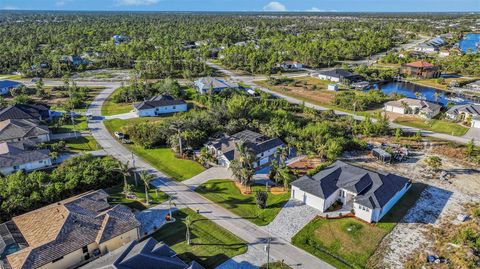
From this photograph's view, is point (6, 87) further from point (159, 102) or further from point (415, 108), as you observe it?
point (415, 108)

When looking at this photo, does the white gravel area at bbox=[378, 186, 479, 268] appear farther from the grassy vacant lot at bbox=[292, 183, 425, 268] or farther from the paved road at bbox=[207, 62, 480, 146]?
the paved road at bbox=[207, 62, 480, 146]

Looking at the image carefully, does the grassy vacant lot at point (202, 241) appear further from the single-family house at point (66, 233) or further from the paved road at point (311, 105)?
the paved road at point (311, 105)

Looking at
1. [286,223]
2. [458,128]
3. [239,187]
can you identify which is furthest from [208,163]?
[458,128]

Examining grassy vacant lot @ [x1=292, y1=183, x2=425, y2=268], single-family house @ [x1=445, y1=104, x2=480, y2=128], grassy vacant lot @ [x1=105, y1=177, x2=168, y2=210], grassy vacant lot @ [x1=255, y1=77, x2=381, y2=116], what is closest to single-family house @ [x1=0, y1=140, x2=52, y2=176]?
grassy vacant lot @ [x1=105, y1=177, x2=168, y2=210]

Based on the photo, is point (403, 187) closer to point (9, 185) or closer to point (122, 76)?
point (9, 185)

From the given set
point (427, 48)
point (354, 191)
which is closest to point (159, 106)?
point (354, 191)

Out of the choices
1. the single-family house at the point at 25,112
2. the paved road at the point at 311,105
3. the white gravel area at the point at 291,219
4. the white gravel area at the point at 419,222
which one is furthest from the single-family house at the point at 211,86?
the white gravel area at the point at 419,222
